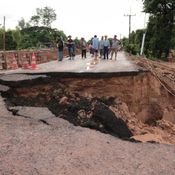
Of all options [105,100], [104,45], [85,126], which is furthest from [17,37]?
[85,126]

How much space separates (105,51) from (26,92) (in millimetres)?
14754

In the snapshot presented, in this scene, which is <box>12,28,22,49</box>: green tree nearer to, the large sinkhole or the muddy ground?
the large sinkhole

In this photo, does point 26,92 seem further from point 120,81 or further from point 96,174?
point 96,174

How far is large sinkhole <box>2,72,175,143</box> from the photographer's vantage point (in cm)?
1108

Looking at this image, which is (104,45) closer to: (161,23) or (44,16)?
(161,23)

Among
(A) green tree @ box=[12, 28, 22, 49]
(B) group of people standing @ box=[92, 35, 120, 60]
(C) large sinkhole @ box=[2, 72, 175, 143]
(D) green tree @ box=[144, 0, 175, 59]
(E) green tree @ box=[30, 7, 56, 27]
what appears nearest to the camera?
(C) large sinkhole @ box=[2, 72, 175, 143]

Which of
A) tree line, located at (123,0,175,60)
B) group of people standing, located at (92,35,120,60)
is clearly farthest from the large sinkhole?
tree line, located at (123,0,175,60)

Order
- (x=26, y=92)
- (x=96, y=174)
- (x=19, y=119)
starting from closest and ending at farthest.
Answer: (x=96, y=174)
(x=19, y=119)
(x=26, y=92)

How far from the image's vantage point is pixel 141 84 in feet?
52.4

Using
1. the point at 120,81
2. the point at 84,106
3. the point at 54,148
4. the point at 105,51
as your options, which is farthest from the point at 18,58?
the point at 54,148

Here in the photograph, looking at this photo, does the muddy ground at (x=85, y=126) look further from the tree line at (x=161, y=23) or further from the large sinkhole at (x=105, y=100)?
the tree line at (x=161, y=23)

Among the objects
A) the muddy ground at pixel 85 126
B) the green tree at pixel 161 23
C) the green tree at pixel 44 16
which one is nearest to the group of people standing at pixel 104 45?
the muddy ground at pixel 85 126

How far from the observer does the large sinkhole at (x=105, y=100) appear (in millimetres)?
11078

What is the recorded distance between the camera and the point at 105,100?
48.0 feet
